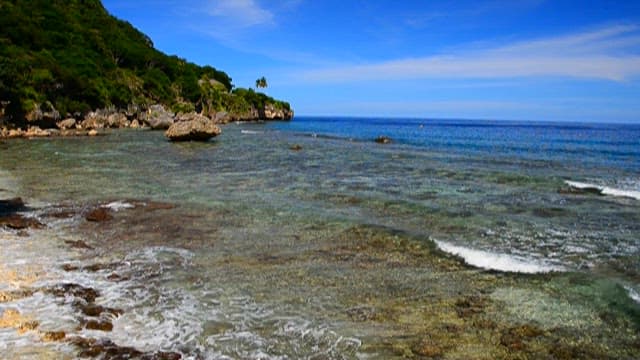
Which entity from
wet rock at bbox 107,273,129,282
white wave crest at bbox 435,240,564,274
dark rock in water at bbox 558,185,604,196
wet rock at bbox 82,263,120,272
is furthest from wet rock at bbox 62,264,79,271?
dark rock in water at bbox 558,185,604,196

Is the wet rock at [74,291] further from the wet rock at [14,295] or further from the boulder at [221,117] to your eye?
the boulder at [221,117]

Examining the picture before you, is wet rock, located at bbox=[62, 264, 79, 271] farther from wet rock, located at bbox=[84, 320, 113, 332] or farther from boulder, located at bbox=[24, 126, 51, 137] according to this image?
boulder, located at bbox=[24, 126, 51, 137]

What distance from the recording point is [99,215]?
47.9ft

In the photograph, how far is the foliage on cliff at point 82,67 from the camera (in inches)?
2554

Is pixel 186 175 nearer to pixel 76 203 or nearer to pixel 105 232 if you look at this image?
pixel 76 203

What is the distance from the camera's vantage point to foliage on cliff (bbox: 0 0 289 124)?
6488 cm

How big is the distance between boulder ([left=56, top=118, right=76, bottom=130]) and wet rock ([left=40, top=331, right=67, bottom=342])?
214 ft

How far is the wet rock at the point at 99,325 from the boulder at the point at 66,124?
2555 inches

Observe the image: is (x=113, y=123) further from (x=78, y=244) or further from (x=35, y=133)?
(x=78, y=244)

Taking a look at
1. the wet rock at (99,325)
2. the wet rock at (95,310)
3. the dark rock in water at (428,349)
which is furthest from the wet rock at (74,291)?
the dark rock in water at (428,349)

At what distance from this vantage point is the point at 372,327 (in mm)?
7340

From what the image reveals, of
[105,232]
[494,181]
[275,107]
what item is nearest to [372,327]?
[105,232]

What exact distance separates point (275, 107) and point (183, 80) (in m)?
43.9

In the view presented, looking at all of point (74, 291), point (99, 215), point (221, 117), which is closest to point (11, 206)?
point (99, 215)
